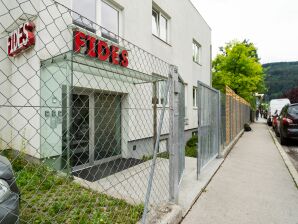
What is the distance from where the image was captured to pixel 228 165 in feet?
22.9

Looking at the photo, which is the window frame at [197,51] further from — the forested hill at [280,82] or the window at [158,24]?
the forested hill at [280,82]

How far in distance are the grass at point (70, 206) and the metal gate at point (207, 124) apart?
2140mm

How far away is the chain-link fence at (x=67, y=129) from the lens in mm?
3566

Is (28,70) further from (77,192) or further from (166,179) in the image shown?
(166,179)

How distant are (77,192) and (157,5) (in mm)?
8660

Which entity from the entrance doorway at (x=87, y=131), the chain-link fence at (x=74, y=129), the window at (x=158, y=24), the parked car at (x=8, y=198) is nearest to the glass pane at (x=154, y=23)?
the window at (x=158, y=24)

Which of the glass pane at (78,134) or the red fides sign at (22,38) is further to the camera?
the glass pane at (78,134)

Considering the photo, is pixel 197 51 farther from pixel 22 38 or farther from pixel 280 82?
pixel 280 82

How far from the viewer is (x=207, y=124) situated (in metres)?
6.04

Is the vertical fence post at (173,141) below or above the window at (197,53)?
below

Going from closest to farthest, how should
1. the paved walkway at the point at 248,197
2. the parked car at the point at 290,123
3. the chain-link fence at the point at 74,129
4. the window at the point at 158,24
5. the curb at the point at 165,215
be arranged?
the curb at the point at 165,215, the chain-link fence at the point at 74,129, the paved walkway at the point at 248,197, the parked car at the point at 290,123, the window at the point at 158,24

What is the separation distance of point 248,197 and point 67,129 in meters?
3.34

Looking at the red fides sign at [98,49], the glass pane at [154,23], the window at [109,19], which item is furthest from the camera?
the glass pane at [154,23]

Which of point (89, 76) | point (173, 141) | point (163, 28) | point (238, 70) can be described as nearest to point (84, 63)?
point (89, 76)
